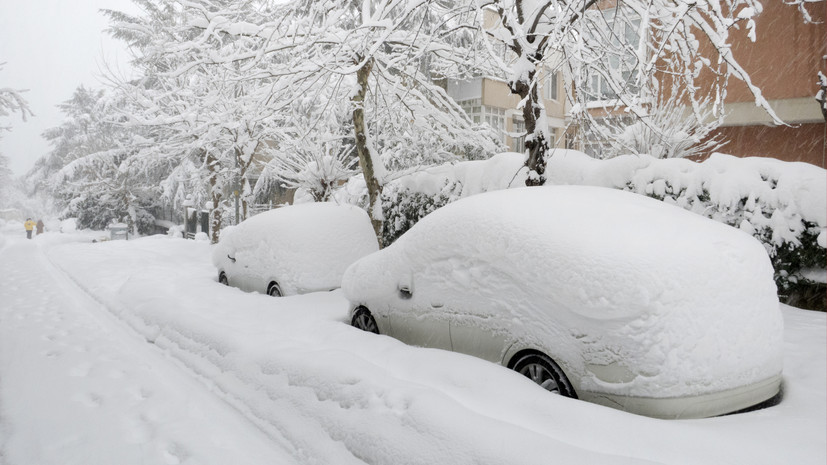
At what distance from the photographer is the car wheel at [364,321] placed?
207 inches

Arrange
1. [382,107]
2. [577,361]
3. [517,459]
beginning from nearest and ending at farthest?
[517,459], [577,361], [382,107]

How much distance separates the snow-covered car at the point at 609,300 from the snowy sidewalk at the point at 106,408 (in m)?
1.80

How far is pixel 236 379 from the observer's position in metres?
4.59

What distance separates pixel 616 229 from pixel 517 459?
5.72 feet

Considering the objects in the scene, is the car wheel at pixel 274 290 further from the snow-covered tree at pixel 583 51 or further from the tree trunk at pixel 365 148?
the snow-covered tree at pixel 583 51

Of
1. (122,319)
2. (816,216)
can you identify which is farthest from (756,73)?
(122,319)

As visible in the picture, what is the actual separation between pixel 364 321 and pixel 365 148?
13.3 ft

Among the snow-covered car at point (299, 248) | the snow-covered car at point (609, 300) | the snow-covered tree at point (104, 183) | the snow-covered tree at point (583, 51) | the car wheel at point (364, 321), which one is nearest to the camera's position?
the snow-covered car at point (609, 300)

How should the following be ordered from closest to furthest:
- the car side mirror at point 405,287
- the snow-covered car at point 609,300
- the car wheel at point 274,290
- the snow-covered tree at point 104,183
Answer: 1. the snow-covered car at point 609,300
2. the car side mirror at point 405,287
3. the car wheel at point 274,290
4. the snow-covered tree at point 104,183

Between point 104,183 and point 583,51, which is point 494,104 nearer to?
point 583,51

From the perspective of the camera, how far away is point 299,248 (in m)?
7.70

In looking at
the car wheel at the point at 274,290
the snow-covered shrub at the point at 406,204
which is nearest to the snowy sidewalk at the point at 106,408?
the car wheel at the point at 274,290

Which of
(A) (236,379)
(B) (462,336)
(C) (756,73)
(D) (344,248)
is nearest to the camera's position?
(B) (462,336)

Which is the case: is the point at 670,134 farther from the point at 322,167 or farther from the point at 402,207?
the point at 322,167
